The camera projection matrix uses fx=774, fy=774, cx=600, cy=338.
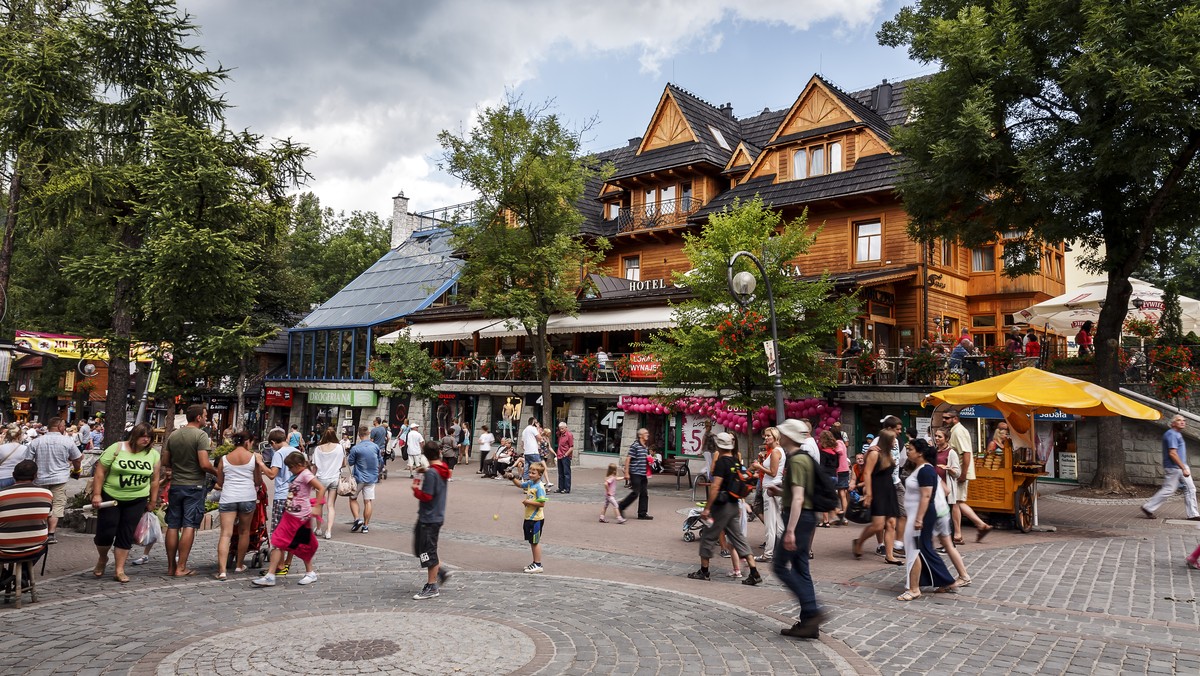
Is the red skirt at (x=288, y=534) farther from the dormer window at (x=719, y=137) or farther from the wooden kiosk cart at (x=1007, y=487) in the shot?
the dormer window at (x=719, y=137)

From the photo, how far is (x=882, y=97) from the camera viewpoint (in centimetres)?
3228

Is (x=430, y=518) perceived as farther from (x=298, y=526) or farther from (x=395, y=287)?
(x=395, y=287)

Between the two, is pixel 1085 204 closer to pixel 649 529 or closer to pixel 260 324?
pixel 649 529

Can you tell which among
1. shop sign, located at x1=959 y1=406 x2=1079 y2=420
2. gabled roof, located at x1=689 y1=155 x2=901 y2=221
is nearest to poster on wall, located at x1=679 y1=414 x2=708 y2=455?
gabled roof, located at x1=689 y1=155 x2=901 y2=221

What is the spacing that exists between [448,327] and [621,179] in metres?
10.2

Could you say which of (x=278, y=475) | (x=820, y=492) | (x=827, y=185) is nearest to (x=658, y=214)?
(x=827, y=185)

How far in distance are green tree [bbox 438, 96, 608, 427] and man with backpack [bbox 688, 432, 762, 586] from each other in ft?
55.6

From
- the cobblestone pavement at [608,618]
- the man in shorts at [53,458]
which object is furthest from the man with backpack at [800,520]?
the man in shorts at [53,458]

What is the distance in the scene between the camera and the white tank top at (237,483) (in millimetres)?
9211

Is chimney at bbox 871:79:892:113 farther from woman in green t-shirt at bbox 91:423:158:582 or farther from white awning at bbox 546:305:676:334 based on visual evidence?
woman in green t-shirt at bbox 91:423:158:582

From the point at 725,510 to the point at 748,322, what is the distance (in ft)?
33.9

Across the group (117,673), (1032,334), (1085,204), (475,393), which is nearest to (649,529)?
(117,673)

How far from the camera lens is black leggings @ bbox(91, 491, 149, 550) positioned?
8961 millimetres

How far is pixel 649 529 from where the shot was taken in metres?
14.1
